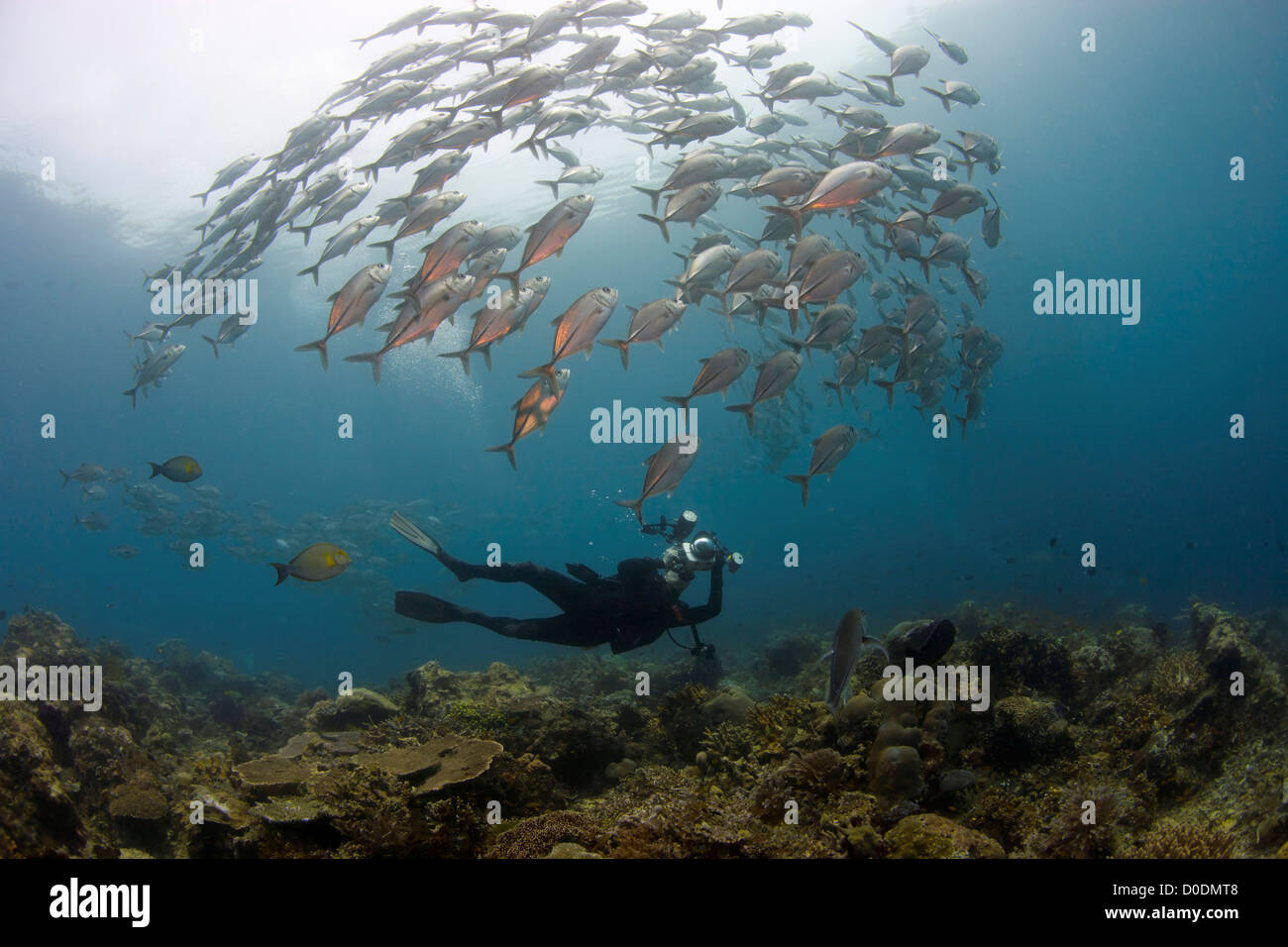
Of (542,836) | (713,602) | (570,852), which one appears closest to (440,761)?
(542,836)

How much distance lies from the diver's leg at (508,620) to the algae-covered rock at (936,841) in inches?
224

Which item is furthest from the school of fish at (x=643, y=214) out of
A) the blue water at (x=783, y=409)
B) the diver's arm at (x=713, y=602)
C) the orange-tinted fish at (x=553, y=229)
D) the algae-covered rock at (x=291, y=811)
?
the blue water at (x=783, y=409)

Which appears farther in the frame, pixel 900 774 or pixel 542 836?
pixel 900 774

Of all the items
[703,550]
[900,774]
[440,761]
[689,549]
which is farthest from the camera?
[689,549]

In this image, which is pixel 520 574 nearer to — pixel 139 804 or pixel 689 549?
pixel 689 549

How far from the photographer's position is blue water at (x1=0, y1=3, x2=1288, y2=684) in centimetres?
3017

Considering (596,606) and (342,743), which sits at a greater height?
(596,606)

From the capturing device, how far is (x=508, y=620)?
9.01 meters

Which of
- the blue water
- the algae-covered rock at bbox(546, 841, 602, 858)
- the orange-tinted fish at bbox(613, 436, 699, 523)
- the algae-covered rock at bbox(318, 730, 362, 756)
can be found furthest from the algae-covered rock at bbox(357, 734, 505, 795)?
the blue water

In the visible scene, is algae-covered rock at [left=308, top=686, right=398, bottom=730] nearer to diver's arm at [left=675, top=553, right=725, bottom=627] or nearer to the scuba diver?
the scuba diver

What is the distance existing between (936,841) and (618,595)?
17.3 feet

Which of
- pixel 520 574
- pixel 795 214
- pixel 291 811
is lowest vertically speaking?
pixel 291 811

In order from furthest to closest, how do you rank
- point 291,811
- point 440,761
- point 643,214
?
point 643,214 < point 440,761 < point 291,811

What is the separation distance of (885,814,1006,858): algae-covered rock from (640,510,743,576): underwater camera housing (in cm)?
363
